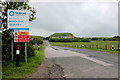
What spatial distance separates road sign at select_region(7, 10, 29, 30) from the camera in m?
10.7

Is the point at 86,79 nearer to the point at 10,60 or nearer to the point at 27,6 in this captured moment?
the point at 10,60

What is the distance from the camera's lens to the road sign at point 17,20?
35.0ft

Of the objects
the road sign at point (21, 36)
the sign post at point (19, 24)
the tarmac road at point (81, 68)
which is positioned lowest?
the tarmac road at point (81, 68)

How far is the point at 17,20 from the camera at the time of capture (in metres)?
10.9

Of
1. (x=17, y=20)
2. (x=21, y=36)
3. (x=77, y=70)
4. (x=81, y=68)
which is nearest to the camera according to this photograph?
(x=77, y=70)

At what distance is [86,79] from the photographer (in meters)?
6.43

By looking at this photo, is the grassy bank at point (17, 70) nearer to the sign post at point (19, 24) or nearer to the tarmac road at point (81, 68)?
the tarmac road at point (81, 68)

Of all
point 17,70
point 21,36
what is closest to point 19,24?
point 21,36

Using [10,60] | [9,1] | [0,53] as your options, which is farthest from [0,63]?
[9,1]

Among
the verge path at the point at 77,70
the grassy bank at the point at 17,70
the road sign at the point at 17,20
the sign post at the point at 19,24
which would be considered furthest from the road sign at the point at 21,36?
the verge path at the point at 77,70

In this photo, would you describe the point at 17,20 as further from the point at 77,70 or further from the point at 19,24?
the point at 77,70

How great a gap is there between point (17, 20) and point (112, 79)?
716cm

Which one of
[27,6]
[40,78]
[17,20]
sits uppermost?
[27,6]

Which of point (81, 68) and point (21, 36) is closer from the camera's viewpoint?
point (81, 68)
